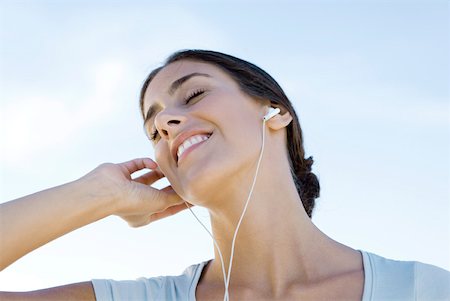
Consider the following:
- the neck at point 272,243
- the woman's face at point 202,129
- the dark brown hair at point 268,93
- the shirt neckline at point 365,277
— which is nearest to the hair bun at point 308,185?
the dark brown hair at point 268,93

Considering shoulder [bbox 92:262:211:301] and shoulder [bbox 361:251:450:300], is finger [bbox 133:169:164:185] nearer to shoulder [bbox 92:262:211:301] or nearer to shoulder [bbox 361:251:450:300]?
shoulder [bbox 92:262:211:301]

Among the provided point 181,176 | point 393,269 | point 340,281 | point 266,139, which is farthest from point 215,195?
point 393,269

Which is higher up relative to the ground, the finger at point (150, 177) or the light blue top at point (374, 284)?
the finger at point (150, 177)

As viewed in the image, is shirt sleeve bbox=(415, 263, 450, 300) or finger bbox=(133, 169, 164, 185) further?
finger bbox=(133, 169, 164, 185)

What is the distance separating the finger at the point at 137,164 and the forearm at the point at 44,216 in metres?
0.26

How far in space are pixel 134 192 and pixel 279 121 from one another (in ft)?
2.58

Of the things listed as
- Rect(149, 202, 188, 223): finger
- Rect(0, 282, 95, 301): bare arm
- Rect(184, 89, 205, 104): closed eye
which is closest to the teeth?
Rect(184, 89, 205, 104): closed eye

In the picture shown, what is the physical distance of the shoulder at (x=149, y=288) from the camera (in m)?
2.84

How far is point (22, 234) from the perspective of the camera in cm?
260

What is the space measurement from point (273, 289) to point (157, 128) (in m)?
0.91

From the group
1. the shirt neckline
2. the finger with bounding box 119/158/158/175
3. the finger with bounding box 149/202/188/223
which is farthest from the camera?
the finger with bounding box 149/202/188/223

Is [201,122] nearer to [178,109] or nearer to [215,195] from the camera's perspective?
[178,109]

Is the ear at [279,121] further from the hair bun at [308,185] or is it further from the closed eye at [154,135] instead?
the closed eye at [154,135]

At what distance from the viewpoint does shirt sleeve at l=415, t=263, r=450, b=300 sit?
251cm
